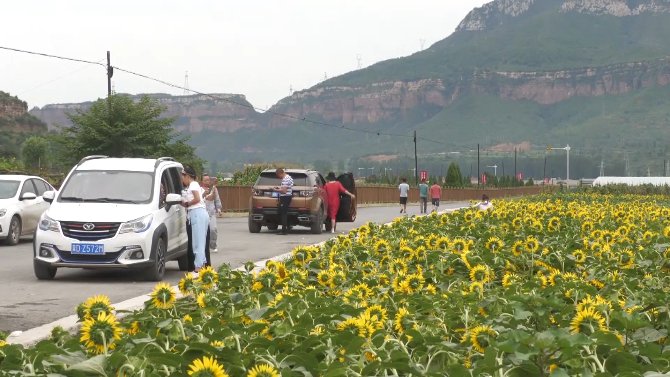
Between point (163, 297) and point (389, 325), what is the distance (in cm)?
134

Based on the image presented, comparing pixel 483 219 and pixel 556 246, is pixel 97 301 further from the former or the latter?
pixel 483 219

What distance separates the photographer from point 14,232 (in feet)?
71.8

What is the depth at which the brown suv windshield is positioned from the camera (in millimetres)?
26781

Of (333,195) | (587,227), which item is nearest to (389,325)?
(587,227)

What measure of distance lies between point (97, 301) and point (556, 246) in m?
5.38

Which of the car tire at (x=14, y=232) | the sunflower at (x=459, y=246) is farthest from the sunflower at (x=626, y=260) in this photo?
the car tire at (x=14, y=232)

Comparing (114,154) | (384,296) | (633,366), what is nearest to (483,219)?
(384,296)

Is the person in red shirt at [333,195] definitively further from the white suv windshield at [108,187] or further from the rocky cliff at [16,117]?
the rocky cliff at [16,117]

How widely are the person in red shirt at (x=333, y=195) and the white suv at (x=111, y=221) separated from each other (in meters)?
11.1

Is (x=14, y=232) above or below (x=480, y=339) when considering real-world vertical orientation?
below

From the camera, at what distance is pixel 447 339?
4.23 metres

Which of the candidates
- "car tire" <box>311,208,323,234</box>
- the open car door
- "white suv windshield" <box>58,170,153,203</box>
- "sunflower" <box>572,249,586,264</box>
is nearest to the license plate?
"white suv windshield" <box>58,170,153,203</box>

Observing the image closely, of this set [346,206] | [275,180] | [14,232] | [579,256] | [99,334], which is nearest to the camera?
[99,334]

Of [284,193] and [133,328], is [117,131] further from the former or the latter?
[133,328]
